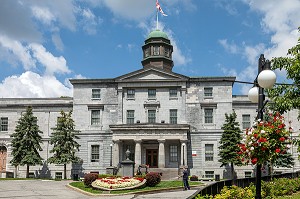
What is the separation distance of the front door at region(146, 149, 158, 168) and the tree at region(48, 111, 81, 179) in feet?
27.9

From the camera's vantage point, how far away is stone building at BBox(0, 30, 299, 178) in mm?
47719

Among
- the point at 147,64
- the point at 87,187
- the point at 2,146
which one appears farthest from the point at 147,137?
the point at 2,146

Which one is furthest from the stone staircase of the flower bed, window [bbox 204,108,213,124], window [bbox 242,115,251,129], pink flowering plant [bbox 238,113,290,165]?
pink flowering plant [bbox 238,113,290,165]

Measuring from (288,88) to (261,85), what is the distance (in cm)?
954

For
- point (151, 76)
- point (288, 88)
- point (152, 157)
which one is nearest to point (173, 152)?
point (152, 157)

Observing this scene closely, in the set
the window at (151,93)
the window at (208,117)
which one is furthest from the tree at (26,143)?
the window at (208,117)

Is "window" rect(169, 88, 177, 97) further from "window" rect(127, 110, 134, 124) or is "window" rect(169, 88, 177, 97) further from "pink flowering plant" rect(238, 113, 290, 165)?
"pink flowering plant" rect(238, 113, 290, 165)

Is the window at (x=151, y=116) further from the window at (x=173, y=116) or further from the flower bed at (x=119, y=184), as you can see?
the flower bed at (x=119, y=184)

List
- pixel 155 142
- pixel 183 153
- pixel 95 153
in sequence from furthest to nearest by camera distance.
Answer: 1. pixel 95 153
2. pixel 155 142
3. pixel 183 153

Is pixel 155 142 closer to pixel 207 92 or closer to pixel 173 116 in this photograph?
pixel 173 116

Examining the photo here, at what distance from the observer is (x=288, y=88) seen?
19484 millimetres

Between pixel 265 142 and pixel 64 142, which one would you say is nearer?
pixel 265 142

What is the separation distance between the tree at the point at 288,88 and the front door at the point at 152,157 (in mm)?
29355

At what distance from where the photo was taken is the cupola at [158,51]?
54.5 meters
